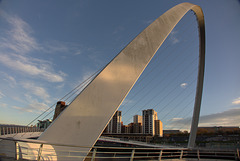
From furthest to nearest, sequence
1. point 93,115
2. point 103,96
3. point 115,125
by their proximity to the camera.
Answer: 1. point 115,125
2. point 103,96
3. point 93,115

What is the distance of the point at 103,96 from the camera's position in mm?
4824

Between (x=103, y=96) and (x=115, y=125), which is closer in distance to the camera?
(x=103, y=96)

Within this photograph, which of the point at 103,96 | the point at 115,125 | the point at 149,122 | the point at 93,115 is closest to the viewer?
the point at 93,115

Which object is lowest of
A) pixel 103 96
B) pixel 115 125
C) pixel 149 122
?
pixel 115 125

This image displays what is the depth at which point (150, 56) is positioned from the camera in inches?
247

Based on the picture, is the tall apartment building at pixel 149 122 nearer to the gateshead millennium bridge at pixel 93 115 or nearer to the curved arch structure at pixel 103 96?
the curved arch structure at pixel 103 96

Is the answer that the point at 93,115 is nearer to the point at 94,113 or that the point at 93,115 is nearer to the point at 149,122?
the point at 94,113

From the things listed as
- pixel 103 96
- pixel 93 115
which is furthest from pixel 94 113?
pixel 103 96

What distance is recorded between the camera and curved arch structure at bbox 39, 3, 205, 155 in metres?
4.14

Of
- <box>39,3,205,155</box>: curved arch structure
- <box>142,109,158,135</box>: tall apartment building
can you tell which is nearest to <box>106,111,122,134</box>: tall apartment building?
<box>142,109,158,135</box>: tall apartment building

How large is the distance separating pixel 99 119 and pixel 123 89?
1.32m

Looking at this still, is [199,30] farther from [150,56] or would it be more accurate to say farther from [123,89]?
[123,89]

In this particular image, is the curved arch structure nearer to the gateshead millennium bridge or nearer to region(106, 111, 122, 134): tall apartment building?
the gateshead millennium bridge

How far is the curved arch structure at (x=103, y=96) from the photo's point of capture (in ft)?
13.6
